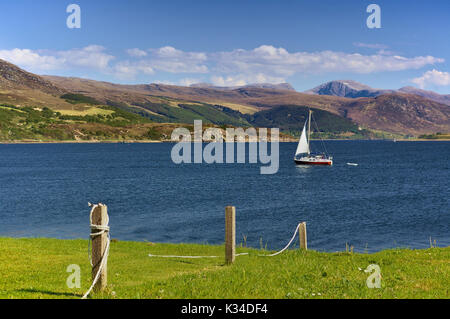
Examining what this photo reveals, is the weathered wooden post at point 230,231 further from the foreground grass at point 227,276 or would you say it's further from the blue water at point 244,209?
the blue water at point 244,209

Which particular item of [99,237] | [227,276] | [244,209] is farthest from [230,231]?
[244,209]

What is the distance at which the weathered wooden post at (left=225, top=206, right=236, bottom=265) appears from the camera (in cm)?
1944

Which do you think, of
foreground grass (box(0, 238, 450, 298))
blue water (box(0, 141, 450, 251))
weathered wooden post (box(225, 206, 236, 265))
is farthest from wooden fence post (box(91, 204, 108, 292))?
blue water (box(0, 141, 450, 251))

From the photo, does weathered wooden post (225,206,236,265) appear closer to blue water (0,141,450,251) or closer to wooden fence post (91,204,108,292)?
wooden fence post (91,204,108,292)

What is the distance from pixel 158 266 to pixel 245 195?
2210 inches

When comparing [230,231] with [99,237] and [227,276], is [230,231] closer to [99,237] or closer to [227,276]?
[227,276]

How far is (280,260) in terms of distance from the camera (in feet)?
71.3

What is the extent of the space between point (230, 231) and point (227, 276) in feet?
13.2

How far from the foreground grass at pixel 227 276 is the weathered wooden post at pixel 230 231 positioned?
126 centimetres

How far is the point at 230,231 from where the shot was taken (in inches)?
778

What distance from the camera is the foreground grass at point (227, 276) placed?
530 inches

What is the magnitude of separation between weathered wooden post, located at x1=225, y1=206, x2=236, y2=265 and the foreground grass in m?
1.26

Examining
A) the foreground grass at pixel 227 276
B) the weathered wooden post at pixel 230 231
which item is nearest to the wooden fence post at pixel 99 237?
the foreground grass at pixel 227 276
